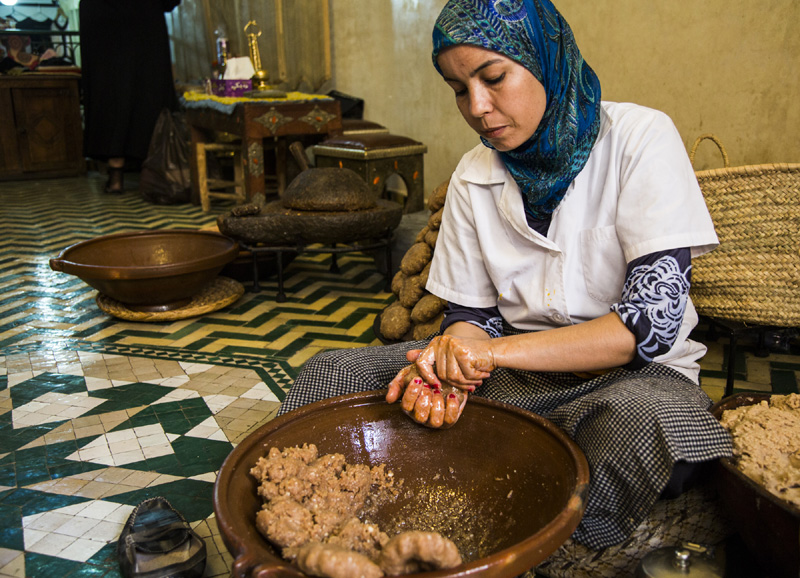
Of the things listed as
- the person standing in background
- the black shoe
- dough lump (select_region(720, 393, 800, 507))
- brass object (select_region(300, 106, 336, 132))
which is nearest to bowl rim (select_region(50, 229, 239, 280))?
brass object (select_region(300, 106, 336, 132))

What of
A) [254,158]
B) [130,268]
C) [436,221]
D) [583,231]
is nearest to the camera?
[583,231]

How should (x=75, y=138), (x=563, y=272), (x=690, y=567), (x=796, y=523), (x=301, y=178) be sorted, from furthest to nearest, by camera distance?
1. (x=75, y=138)
2. (x=301, y=178)
3. (x=563, y=272)
4. (x=690, y=567)
5. (x=796, y=523)

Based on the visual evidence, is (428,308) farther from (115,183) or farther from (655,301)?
(115,183)

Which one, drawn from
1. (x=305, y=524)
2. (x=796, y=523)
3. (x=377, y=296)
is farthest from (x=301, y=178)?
(x=796, y=523)

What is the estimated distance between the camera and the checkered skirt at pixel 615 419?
136cm

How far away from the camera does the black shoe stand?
24.4ft

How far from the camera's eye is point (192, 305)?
3746 millimetres

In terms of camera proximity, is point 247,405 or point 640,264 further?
point 247,405

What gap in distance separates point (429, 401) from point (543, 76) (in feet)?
2.51

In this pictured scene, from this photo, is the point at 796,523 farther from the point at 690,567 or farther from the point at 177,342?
the point at 177,342

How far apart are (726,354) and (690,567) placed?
81.2 inches

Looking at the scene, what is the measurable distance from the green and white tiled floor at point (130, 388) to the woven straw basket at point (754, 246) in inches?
15.9

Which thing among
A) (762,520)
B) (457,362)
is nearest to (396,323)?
(457,362)

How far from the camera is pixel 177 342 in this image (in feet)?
11.0
